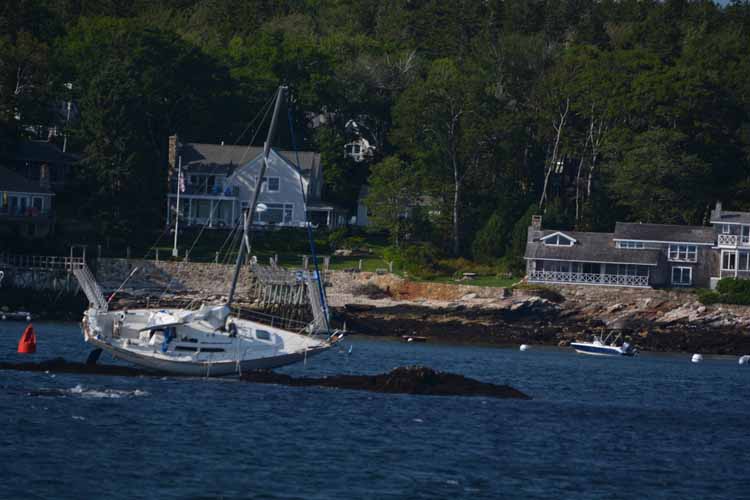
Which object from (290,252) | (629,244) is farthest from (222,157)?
(629,244)

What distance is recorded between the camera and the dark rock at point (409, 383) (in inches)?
1880

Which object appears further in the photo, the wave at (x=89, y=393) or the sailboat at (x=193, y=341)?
the sailboat at (x=193, y=341)

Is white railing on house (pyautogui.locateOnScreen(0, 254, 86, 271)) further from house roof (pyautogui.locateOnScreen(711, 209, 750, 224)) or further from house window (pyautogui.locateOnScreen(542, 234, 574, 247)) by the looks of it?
house roof (pyautogui.locateOnScreen(711, 209, 750, 224))

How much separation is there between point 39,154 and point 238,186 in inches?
555

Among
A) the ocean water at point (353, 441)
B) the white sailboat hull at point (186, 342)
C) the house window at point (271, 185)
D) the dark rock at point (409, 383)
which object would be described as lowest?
the ocean water at point (353, 441)

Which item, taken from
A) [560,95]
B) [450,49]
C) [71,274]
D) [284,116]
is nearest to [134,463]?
[71,274]

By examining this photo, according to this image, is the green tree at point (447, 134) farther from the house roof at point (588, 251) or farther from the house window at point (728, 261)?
the house window at point (728, 261)

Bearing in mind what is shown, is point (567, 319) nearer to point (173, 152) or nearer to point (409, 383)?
point (173, 152)

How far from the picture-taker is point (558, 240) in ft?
284

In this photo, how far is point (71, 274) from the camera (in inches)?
3135

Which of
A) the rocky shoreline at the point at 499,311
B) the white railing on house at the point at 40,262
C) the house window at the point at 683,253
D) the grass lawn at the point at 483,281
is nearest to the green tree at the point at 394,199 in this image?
the grass lawn at the point at 483,281

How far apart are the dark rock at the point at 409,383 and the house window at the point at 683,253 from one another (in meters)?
40.6

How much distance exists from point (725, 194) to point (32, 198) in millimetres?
47666

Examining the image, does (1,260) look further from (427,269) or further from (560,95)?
(560,95)
